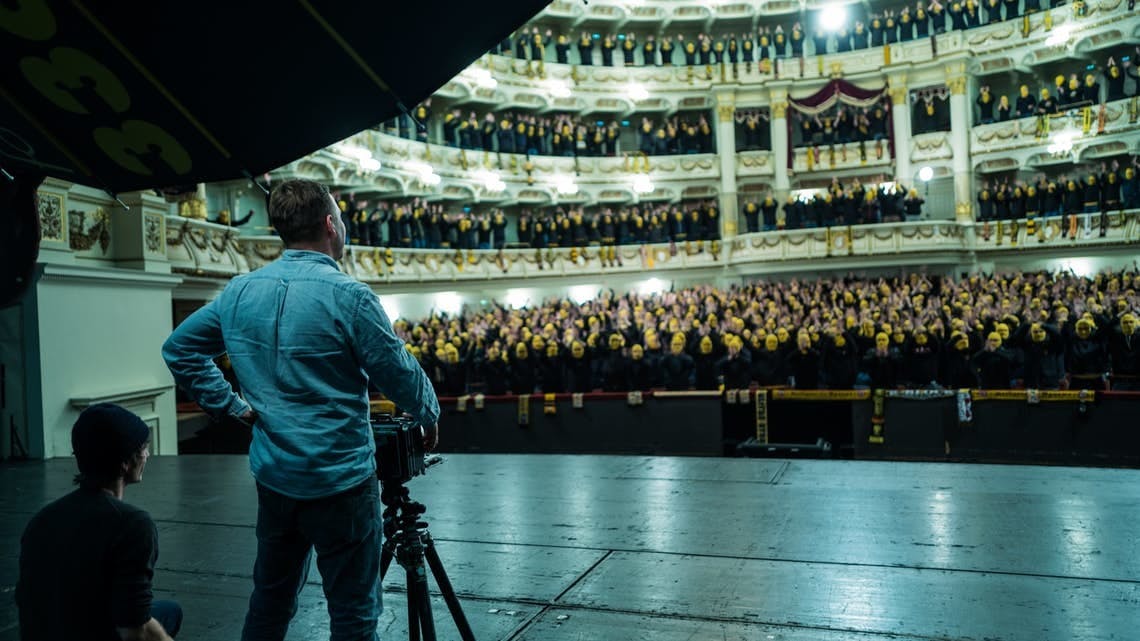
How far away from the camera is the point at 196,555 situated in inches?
188

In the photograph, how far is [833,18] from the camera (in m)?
31.0

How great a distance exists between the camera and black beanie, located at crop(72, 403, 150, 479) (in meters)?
2.19

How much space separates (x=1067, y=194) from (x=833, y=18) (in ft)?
36.9

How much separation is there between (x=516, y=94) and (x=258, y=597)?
1181 inches

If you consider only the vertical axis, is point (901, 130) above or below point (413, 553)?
above

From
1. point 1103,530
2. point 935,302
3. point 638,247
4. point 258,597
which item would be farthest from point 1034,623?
point 638,247

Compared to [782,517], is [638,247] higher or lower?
higher

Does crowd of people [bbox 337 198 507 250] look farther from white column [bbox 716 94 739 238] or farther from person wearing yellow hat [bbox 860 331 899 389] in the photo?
person wearing yellow hat [bbox 860 331 899 389]

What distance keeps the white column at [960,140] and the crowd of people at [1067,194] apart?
2.32ft

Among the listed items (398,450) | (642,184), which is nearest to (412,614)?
(398,450)

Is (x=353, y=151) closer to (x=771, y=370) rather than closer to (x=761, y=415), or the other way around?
(x=771, y=370)

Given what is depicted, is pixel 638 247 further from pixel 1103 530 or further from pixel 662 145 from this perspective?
pixel 1103 530

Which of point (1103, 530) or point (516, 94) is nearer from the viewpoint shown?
point (1103, 530)

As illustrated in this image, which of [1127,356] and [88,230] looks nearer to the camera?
[1127,356]
